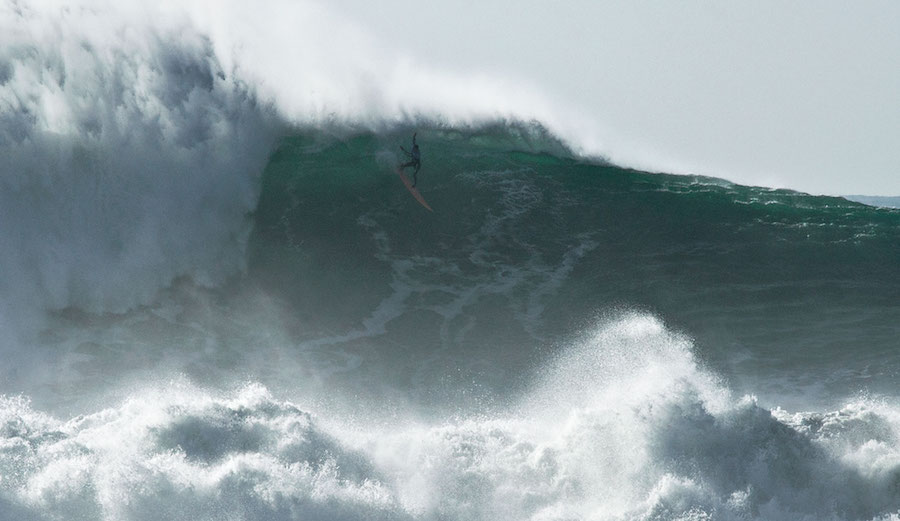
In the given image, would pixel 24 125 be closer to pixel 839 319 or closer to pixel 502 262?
pixel 502 262

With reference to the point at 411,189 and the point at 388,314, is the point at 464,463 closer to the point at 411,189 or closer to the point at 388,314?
the point at 388,314

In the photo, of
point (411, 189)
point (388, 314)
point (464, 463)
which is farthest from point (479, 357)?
point (411, 189)

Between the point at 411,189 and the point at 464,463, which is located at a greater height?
the point at 411,189

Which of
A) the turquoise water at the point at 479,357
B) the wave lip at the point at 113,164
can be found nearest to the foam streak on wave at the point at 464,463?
the turquoise water at the point at 479,357

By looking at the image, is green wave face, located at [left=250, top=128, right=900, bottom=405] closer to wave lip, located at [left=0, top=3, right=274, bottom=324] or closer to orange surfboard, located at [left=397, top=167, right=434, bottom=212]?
orange surfboard, located at [left=397, top=167, right=434, bottom=212]

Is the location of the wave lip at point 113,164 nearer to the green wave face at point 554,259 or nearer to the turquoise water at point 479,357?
the turquoise water at point 479,357

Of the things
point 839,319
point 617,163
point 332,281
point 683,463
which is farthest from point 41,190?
point 839,319

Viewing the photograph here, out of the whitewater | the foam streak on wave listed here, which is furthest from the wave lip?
the foam streak on wave
